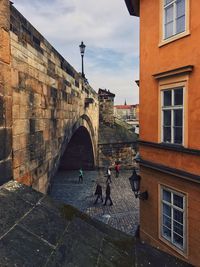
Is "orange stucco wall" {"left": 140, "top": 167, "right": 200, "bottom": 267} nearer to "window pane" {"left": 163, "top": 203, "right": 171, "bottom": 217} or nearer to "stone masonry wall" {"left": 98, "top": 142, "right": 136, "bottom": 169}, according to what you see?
"window pane" {"left": 163, "top": 203, "right": 171, "bottom": 217}

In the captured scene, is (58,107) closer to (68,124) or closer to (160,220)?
(68,124)

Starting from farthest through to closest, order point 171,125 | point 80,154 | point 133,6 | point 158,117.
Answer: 1. point 80,154
2. point 133,6
3. point 158,117
4. point 171,125

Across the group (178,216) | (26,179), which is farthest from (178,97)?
(26,179)

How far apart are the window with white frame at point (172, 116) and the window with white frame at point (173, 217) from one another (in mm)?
1323

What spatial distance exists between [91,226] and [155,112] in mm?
5028

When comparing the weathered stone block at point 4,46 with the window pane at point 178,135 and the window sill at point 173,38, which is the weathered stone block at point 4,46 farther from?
the window pane at point 178,135

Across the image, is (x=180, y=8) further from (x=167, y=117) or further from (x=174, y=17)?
(x=167, y=117)

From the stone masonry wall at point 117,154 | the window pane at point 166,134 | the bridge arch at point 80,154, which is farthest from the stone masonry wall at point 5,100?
the stone masonry wall at point 117,154

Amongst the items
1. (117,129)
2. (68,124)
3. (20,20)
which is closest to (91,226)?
(20,20)

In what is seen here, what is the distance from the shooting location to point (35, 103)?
7.62 metres

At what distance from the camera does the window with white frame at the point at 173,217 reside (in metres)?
7.57

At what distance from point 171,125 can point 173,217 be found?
228cm

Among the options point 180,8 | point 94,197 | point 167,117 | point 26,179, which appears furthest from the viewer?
point 94,197

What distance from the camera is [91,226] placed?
410 centimetres
